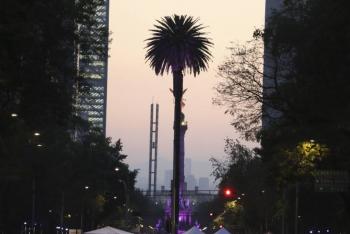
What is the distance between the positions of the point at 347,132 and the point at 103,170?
8309 centimetres

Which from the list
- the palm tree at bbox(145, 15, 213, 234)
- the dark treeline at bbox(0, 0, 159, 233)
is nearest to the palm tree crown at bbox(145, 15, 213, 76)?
the palm tree at bbox(145, 15, 213, 234)

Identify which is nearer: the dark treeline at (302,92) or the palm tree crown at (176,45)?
the dark treeline at (302,92)

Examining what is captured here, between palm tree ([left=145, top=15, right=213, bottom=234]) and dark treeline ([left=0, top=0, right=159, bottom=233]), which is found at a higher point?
palm tree ([left=145, top=15, right=213, bottom=234])

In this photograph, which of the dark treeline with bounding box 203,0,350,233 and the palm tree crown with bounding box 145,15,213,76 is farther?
the palm tree crown with bounding box 145,15,213,76

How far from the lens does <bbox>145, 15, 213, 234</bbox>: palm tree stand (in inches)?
2977

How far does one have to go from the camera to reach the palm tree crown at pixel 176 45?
248 ft

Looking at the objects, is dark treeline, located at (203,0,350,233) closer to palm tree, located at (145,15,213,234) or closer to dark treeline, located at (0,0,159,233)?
dark treeline, located at (0,0,159,233)

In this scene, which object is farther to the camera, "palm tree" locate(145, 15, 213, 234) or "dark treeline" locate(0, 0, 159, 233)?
"palm tree" locate(145, 15, 213, 234)

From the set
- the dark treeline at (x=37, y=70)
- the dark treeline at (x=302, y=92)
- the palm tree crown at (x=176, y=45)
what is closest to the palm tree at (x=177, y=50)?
the palm tree crown at (x=176, y=45)

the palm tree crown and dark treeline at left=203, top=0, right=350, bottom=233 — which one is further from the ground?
the palm tree crown

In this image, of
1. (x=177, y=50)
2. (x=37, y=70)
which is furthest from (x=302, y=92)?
(x=177, y=50)

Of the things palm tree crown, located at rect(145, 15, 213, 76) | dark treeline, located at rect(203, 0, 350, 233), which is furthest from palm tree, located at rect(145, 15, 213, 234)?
dark treeline, located at rect(203, 0, 350, 233)

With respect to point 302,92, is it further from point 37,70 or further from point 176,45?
point 176,45

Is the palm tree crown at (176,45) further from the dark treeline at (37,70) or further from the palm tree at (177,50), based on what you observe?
the dark treeline at (37,70)
